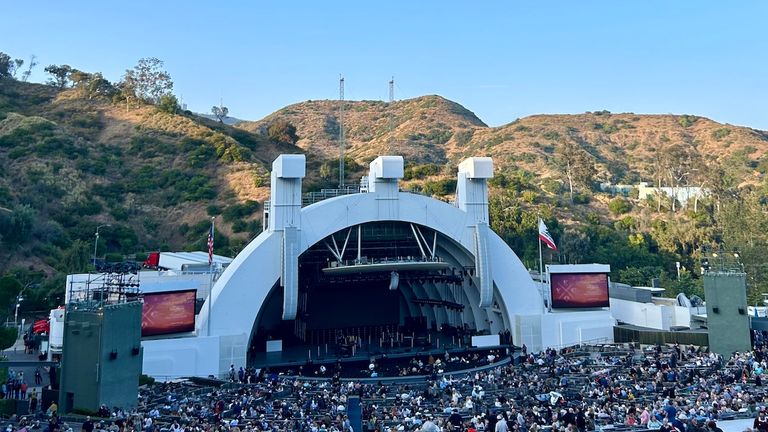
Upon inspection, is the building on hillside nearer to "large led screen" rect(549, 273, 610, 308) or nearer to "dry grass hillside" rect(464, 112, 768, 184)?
"dry grass hillside" rect(464, 112, 768, 184)

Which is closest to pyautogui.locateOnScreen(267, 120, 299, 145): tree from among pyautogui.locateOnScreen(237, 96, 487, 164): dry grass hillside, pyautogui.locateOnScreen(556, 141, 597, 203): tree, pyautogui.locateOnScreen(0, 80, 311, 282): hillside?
pyautogui.locateOnScreen(0, 80, 311, 282): hillside

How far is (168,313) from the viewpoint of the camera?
28.2m

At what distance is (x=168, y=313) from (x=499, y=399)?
55.8ft

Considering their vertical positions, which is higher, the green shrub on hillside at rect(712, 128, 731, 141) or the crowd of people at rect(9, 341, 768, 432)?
the green shrub on hillside at rect(712, 128, 731, 141)

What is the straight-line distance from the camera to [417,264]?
3269cm

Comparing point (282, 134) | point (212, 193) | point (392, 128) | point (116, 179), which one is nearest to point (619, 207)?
point (282, 134)

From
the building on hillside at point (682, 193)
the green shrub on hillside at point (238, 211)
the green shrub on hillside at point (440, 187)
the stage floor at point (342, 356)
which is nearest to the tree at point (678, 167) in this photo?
the building on hillside at point (682, 193)

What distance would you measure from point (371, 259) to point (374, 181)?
4.92 metres

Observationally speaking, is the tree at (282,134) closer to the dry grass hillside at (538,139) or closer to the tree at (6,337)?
the dry grass hillside at (538,139)

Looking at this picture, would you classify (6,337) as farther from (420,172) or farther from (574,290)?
(420,172)

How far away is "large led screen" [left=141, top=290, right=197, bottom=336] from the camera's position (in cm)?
A: 2759

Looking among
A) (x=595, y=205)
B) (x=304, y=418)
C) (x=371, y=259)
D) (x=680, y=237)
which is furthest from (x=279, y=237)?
(x=595, y=205)

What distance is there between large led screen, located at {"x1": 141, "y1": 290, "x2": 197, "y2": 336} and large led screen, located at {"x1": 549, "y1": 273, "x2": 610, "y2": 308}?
72.4ft

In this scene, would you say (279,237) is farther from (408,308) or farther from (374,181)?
(408,308)
